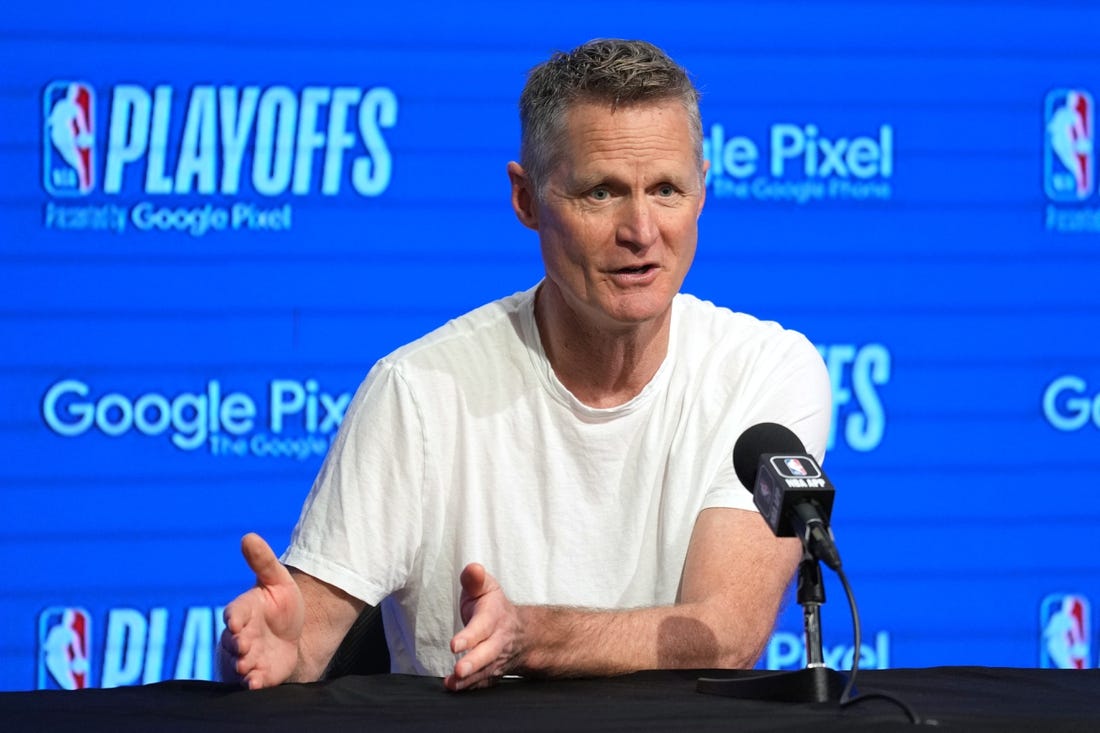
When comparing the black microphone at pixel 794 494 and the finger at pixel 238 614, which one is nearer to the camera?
the black microphone at pixel 794 494

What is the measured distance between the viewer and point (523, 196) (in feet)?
8.09

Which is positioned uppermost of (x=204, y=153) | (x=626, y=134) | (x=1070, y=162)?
(x=1070, y=162)

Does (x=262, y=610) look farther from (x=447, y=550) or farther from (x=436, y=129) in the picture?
(x=436, y=129)

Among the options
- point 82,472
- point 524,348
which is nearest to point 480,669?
point 524,348

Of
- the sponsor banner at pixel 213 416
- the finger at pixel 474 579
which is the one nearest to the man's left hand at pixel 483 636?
the finger at pixel 474 579

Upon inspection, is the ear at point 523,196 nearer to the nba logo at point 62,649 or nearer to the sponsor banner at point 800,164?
the sponsor banner at point 800,164

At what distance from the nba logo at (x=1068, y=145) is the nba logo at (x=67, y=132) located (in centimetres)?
234

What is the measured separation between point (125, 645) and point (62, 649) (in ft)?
0.46

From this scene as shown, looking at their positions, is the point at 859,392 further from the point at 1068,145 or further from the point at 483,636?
the point at 483,636

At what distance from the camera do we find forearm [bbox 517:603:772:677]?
173cm

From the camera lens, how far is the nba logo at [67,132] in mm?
3221

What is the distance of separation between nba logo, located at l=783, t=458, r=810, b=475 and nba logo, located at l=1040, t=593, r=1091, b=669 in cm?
234

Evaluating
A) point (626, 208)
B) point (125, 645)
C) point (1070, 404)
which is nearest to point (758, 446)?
point (626, 208)

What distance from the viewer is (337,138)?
332cm
